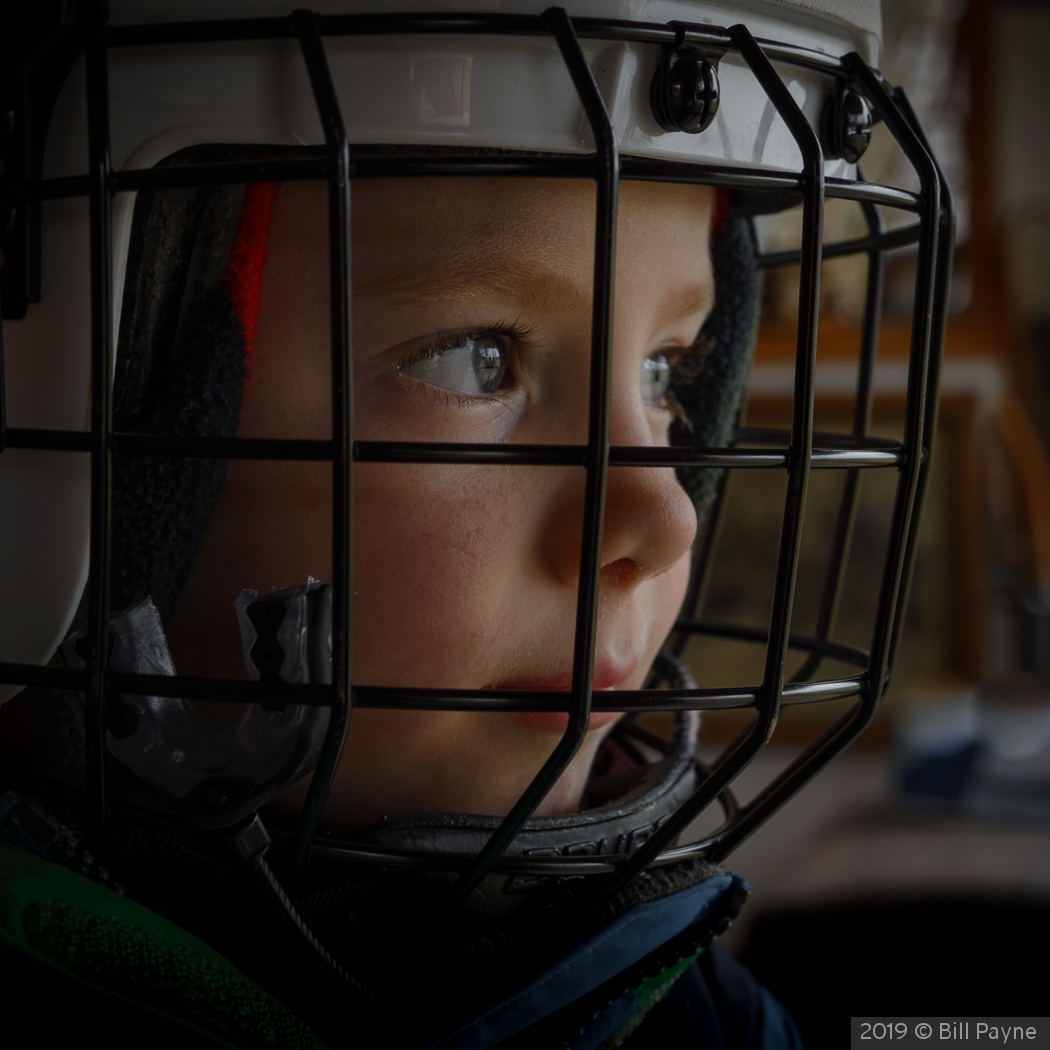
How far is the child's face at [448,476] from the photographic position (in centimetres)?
43

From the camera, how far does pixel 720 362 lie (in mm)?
650

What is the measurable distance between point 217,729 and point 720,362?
14.4 inches

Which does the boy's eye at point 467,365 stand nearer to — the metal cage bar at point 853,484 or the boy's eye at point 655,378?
the boy's eye at point 655,378

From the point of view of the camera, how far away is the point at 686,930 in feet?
1.61

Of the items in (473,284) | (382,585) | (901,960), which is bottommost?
(901,960)

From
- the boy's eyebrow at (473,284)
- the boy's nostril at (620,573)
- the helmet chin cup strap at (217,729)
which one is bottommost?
the helmet chin cup strap at (217,729)

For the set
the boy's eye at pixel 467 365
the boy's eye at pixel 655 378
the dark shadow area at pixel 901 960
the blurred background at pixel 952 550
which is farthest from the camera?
the blurred background at pixel 952 550

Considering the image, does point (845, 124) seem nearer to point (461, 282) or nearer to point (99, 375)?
point (461, 282)

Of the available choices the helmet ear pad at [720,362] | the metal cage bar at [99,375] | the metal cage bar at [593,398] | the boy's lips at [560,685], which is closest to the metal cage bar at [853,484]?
the helmet ear pad at [720,362]

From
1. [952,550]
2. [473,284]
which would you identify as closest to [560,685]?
[473,284]

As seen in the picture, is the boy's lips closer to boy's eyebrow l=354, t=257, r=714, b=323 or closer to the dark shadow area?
boy's eyebrow l=354, t=257, r=714, b=323

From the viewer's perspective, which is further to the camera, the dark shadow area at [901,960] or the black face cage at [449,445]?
the dark shadow area at [901,960]

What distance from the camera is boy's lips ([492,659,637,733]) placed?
18.2 inches

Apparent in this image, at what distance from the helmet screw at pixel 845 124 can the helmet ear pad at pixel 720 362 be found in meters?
0.15
